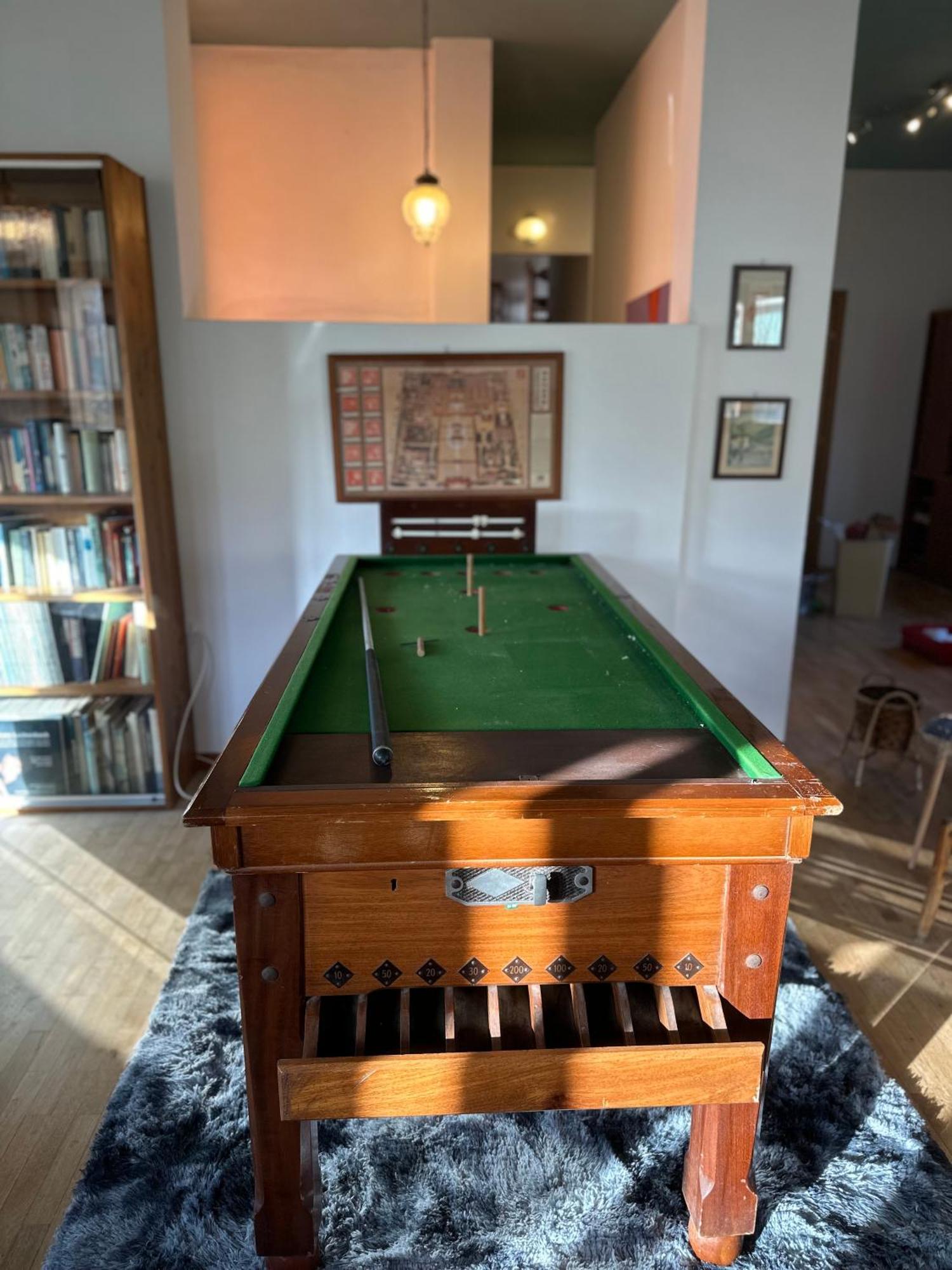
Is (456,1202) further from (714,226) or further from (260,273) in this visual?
(260,273)

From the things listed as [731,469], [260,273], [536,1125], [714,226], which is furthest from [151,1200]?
[260,273]

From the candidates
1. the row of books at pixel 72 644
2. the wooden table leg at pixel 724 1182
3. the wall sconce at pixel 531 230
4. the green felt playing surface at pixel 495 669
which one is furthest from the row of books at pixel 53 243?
the wall sconce at pixel 531 230

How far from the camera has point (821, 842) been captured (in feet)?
10.7

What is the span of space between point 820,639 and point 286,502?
3.80 m

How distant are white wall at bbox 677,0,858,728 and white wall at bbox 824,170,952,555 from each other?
4174 millimetres

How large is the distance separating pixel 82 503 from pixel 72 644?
55 centimetres

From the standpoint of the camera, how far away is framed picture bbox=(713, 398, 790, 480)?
3.84 meters

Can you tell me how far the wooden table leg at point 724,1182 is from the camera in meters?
1.62

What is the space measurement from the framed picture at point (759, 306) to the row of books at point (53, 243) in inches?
96.6

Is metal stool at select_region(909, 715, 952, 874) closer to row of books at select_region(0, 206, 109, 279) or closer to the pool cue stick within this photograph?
the pool cue stick

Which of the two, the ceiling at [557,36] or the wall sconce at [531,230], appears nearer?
the ceiling at [557,36]

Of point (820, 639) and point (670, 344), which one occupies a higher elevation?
point (670, 344)

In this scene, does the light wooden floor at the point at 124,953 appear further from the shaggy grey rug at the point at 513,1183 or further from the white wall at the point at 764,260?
the white wall at the point at 764,260

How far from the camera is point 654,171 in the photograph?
4.50 m
